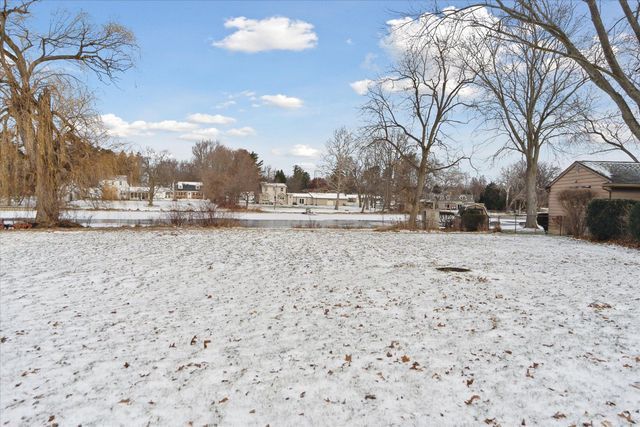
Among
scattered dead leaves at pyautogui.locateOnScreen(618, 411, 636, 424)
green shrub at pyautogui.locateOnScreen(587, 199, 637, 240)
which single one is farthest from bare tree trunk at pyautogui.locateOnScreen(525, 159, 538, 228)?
scattered dead leaves at pyautogui.locateOnScreen(618, 411, 636, 424)

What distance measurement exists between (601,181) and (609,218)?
7.56 m

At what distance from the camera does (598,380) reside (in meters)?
3.77

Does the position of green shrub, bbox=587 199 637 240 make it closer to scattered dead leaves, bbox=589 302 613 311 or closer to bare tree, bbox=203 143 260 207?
scattered dead leaves, bbox=589 302 613 311

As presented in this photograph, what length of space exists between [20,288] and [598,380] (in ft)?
27.4

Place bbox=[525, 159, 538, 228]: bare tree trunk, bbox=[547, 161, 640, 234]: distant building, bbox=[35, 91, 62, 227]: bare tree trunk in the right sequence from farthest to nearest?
bbox=[525, 159, 538, 228]: bare tree trunk
bbox=[547, 161, 640, 234]: distant building
bbox=[35, 91, 62, 227]: bare tree trunk

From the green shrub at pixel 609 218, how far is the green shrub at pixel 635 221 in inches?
14.7

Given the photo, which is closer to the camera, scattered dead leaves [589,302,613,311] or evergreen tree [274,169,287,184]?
scattered dead leaves [589,302,613,311]

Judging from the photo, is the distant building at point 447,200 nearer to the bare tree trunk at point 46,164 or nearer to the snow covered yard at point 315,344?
the bare tree trunk at point 46,164

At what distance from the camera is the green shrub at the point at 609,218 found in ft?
47.4

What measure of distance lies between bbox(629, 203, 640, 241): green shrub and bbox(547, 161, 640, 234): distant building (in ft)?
16.3

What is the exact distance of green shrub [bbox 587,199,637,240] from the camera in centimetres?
1445

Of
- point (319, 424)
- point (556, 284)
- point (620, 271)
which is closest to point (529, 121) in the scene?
point (620, 271)

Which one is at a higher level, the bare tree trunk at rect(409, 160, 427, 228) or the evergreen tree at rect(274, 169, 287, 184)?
the evergreen tree at rect(274, 169, 287, 184)

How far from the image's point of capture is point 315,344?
4633 millimetres
